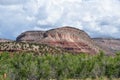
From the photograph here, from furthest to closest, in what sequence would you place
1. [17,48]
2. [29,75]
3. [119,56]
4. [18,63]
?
[17,48]
[119,56]
[18,63]
[29,75]

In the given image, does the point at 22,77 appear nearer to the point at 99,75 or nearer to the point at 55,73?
the point at 55,73

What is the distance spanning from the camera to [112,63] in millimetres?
99062

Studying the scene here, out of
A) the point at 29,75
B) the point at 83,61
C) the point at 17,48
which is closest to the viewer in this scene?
the point at 29,75

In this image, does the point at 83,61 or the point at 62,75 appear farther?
the point at 83,61

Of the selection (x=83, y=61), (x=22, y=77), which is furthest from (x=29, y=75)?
(x=83, y=61)

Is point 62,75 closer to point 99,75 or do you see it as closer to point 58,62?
point 58,62

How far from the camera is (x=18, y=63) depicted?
88.9m

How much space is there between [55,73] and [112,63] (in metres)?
23.5

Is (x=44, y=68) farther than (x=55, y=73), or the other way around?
(x=55, y=73)

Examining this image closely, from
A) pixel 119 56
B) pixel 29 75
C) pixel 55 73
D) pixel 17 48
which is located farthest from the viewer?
pixel 17 48

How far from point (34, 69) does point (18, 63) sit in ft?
53.8

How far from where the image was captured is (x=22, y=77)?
71938 mm

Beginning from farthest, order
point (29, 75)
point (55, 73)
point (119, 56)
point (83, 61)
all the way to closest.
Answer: point (119, 56) < point (83, 61) < point (55, 73) < point (29, 75)

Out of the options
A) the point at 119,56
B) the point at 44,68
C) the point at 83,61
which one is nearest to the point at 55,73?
the point at 44,68
